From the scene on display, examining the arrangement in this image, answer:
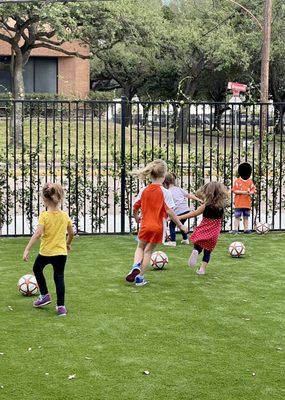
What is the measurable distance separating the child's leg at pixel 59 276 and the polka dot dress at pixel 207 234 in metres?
2.67

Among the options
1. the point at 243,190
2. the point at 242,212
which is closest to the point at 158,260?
the point at 243,190

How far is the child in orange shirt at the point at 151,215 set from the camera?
9.49 meters

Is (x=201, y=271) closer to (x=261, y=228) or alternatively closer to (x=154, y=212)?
(x=154, y=212)

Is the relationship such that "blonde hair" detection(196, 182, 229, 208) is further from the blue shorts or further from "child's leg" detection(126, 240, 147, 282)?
the blue shorts

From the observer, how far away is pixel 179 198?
12312mm

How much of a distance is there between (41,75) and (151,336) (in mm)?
41828

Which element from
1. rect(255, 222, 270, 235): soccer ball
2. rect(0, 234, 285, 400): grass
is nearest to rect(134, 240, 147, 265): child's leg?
rect(0, 234, 285, 400): grass

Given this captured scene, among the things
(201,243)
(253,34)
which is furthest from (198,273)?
(253,34)

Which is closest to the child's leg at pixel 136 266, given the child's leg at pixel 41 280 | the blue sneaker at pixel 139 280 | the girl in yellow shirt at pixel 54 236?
the blue sneaker at pixel 139 280

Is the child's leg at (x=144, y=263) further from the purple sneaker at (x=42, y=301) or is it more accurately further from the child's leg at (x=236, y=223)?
the child's leg at (x=236, y=223)

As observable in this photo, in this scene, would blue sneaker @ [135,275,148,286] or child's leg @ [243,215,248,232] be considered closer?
blue sneaker @ [135,275,148,286]

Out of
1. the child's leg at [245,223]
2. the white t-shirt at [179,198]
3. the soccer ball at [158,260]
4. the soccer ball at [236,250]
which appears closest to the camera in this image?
the soccer ball at [158,260]

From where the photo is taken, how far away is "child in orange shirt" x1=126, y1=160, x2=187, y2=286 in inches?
374

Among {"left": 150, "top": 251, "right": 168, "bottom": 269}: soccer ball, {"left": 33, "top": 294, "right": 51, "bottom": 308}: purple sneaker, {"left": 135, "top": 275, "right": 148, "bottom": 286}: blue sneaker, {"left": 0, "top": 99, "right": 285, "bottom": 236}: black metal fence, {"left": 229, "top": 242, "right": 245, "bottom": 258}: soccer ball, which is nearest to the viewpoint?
{"left": 33, "top": 294, "right": 51, "bottom": 308}: purple sneaker
